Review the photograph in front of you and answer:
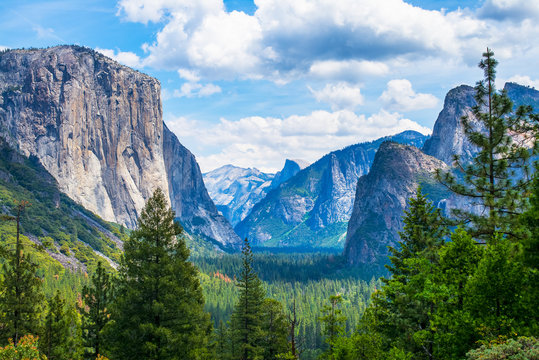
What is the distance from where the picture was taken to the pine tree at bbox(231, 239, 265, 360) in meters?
47.7

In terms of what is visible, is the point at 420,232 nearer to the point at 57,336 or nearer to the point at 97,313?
the point at 97,313

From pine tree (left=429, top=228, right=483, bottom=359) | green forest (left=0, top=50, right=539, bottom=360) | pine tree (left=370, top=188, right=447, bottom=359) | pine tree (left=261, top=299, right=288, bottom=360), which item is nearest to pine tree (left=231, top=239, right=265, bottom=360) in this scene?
green forest (left=0, top=50, right=539, bottom=360)

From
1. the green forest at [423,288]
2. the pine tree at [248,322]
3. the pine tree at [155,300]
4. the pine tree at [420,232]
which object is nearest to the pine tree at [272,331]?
the green forest at [423,288]

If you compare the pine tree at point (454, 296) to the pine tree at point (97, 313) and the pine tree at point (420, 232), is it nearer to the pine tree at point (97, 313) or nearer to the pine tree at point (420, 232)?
the pine tree at point (420, 232)

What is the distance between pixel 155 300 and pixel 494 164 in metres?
23.8

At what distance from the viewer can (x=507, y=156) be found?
82.4 ft

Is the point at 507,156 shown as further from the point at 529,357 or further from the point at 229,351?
the point at 229,351

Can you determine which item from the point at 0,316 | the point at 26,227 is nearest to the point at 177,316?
the point at 0,316

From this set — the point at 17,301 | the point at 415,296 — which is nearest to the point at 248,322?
the point at 17,301

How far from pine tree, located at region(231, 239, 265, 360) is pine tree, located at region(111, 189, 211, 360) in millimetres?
17322

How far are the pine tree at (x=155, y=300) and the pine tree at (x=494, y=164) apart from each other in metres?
19.6

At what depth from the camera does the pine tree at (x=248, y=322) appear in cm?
4772

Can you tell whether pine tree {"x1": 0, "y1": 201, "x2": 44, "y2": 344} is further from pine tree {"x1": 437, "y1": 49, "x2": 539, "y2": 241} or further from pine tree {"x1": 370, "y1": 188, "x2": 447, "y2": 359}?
pine tree {"x1": 437, "y1": 49, "x2": 539, "y2": 241}

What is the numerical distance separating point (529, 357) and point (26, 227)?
21117cm
